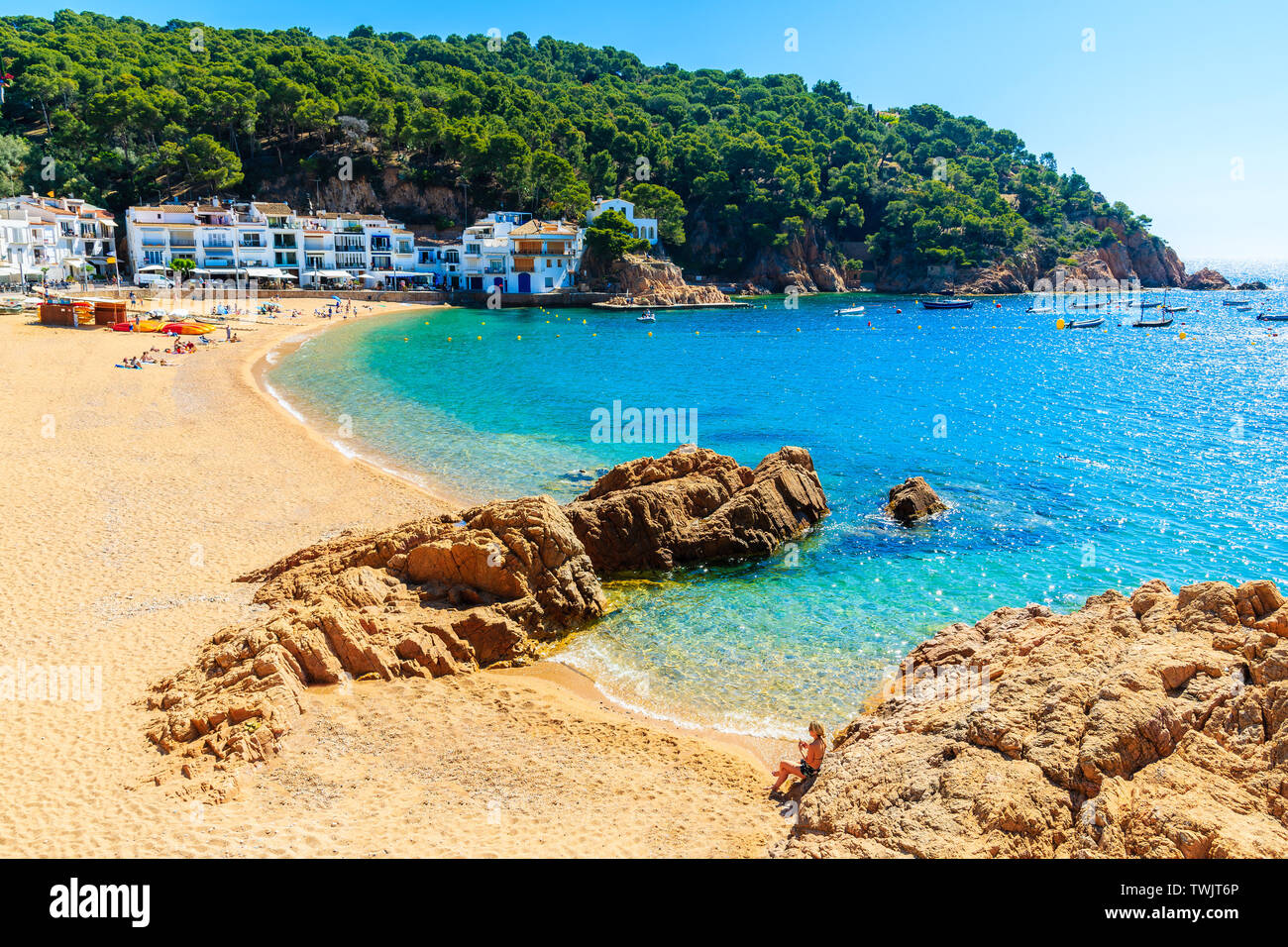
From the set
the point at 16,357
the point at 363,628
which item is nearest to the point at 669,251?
the point at 16,357

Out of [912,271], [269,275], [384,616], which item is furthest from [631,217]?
[384,616]

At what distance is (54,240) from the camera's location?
76812mm

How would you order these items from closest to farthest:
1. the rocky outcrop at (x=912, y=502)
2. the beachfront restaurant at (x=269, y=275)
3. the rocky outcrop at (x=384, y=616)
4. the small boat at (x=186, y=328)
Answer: the rocky outcrop at (x=384, y=616), the rocky outcrop at (x=912, y=502), the small boat at (x=186, y=328), the beachfront restaurant at (x=269, y=275)

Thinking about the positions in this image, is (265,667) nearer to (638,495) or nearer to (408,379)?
(638,495)

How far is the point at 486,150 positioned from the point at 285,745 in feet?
359

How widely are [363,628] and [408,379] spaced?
35.9 meters

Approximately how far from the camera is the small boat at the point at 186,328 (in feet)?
187

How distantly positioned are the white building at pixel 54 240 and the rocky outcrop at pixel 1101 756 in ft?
246

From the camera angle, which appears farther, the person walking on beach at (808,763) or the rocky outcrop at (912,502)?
the rocky outcrop at (912,502)

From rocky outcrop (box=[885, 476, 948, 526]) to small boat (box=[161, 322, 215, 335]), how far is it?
51.4m

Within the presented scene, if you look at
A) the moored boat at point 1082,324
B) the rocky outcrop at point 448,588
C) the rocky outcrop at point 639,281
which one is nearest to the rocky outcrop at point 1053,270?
the moored boat at point 1082,324

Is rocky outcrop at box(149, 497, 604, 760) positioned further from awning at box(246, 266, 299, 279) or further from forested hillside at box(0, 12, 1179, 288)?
forested hillside at box(0, 12, 1179, 288)

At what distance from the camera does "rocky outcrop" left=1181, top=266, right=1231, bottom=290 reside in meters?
170

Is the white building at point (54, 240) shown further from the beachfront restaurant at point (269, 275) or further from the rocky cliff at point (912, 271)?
the rocky cliff at point (912, 271)
